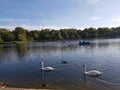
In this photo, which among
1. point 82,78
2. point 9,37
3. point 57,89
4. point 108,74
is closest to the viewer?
point 57,89

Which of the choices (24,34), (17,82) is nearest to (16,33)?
(24,34)

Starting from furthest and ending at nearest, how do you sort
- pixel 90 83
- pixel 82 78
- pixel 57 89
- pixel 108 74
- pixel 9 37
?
pixel 9 37 → pixel 108 74 → pixel 82 78 → pixel 90 83 → pixel 57 89

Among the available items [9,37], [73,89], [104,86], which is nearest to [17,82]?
[73,89]

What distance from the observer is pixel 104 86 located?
79.8 ft

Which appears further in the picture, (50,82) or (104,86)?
(50,82)

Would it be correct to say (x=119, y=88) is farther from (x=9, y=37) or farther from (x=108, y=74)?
(x=9, y=37)

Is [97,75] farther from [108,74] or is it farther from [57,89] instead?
[57,89]

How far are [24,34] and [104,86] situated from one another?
565 ft

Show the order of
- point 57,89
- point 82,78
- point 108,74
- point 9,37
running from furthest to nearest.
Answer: point 9,37, point 108,74, point 82,78, point 57,89

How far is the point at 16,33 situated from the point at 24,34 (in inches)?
306

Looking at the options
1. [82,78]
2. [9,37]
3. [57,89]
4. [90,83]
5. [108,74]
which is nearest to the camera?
[57,89]

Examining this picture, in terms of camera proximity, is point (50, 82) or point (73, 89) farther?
point (50, 82)

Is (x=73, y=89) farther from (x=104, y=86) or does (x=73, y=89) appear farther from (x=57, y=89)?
(x=104, y=86)

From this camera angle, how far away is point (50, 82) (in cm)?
2692
